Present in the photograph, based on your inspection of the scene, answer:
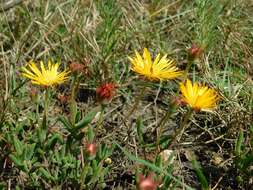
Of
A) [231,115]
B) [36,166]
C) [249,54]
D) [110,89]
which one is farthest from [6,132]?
[249,54]

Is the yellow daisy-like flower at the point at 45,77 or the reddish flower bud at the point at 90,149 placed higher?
the yellow daisy-like flower at the point at 45,77

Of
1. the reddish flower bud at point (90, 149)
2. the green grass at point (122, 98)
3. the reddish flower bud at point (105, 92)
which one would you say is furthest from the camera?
the green grass at point (122, 98)

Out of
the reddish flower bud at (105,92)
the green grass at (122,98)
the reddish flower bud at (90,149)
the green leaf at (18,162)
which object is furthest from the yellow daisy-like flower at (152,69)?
the green leaf at (18,162)

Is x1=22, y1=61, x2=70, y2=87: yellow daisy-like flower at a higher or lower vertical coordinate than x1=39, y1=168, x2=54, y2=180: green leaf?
higher

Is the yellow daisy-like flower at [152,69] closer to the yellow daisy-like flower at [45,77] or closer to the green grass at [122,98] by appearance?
the green grass at [122,98]

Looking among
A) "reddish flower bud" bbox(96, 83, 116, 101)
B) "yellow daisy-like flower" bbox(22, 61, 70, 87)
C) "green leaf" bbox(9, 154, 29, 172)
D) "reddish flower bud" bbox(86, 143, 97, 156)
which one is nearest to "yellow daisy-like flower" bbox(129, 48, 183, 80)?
"reddish flower bud" bbox(96, 83, 116, 101)

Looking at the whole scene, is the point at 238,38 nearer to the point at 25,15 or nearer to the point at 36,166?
the point at 25,15

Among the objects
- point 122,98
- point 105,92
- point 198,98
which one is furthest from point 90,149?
point 122,98

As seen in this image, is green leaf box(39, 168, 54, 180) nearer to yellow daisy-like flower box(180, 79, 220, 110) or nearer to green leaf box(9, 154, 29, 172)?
green leaf box(9, 154, 29, 172)

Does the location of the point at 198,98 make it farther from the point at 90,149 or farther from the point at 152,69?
the point at 90,149
